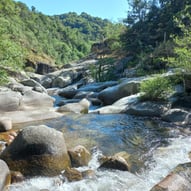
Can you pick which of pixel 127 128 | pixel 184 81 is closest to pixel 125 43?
pixel 184 81

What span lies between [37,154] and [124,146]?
4.14 metres

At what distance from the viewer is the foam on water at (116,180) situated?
7.43 meters

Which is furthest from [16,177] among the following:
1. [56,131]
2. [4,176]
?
[56,131]

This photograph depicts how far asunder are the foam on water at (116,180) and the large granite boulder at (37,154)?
1.21ft

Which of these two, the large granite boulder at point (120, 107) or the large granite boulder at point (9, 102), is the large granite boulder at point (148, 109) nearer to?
the large granite boulder at point (120, 107)

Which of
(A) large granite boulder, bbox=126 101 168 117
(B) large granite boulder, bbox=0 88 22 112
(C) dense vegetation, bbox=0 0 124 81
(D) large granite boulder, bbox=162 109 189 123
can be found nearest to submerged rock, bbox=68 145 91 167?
(D) large granite boulder, bbox=162 109 189 123

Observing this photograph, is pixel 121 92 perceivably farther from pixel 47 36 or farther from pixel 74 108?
pixel 47 36

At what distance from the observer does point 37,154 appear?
325 inches

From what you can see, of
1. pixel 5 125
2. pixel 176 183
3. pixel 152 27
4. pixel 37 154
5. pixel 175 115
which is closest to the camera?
pixel 176 183

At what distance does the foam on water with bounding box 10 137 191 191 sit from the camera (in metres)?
7.43

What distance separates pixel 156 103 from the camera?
17344mm

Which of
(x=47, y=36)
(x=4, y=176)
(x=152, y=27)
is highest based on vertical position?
(x=47, y=36)

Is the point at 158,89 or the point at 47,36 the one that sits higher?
the point at 47,36

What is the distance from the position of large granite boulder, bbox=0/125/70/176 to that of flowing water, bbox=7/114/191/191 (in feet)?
1.23
